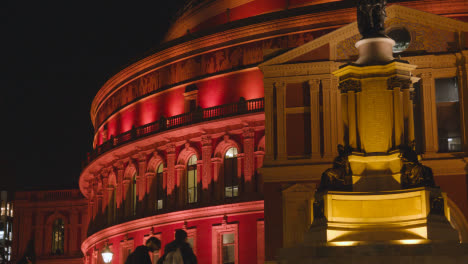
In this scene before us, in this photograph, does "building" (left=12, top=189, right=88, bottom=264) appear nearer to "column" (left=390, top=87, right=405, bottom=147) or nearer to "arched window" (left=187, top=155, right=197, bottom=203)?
"arched window" (left=187, top=155, right=197, bottom=203)

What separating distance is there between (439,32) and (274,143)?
797 centimetres

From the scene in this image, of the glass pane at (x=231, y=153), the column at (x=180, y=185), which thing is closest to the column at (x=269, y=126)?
the glass pane at (x=231, y=153)

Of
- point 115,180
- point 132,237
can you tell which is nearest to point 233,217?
point 132,237

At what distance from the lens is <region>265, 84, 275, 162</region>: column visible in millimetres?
36719

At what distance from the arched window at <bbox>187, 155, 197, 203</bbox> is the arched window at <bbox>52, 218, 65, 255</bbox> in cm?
2825

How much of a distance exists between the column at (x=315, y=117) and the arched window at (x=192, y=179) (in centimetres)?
1531

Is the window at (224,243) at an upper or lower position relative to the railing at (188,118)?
lower

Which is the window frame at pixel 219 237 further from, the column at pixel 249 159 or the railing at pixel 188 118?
the railing at pixel 188 118

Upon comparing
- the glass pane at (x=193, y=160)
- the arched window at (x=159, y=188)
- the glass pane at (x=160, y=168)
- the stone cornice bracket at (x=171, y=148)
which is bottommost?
the arched window at (x=159, y=188)

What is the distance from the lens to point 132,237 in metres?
54.9

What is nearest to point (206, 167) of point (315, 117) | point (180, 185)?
Result: point (180, 185)

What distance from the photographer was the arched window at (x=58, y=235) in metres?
76.3

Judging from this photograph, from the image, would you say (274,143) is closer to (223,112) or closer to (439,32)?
(439,32)

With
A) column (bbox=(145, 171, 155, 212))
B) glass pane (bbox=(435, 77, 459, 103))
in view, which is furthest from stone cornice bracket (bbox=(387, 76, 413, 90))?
column (bbox=(145, 171, 155, 212))
